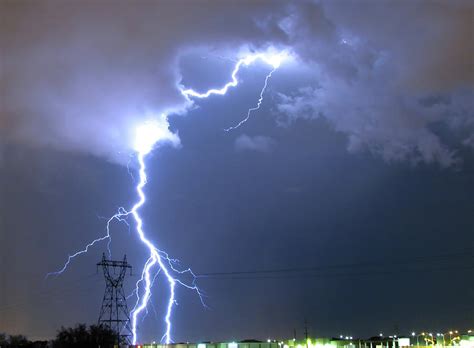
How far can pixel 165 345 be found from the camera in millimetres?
60000

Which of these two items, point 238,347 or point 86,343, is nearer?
point 238,347

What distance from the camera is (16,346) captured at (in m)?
74.2

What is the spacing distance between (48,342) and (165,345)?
22.1 m

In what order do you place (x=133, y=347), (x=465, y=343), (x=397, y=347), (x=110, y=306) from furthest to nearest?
(x=397, y=347) < (x=133, y=347) < (x=465, y=343) < (x=110, y=306)

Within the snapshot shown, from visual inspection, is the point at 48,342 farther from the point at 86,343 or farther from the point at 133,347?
the point at 133,347

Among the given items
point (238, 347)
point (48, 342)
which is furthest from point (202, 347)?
point (48, 342)

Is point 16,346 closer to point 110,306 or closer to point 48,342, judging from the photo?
point 48,342

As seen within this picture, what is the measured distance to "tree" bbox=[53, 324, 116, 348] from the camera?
61.4 metres

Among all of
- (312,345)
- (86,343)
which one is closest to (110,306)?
(86,343)

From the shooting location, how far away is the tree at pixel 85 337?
2418 inches

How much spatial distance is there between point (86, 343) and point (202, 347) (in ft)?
50.2

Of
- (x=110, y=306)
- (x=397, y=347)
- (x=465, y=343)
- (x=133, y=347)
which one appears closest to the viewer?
(x=110, y=306)

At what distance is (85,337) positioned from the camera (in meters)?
66.0

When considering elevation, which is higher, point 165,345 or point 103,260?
point 103,260
